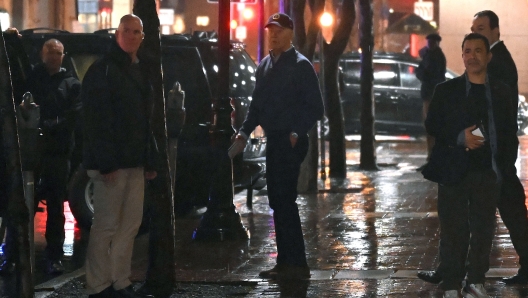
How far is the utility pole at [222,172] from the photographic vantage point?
379 inches

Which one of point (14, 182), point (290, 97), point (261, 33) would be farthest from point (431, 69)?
point (14, 182)

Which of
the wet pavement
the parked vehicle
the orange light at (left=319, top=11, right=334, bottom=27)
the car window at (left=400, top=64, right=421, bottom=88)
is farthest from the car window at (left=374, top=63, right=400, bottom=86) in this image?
the wet pavement

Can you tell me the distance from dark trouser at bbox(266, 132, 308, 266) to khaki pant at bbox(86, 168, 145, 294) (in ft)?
4.24

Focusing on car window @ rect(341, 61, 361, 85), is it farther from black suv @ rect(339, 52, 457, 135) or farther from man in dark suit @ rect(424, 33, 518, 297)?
man in dark suit @ rect(424, 33, 518, 297)

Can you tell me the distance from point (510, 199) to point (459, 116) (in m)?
1.11

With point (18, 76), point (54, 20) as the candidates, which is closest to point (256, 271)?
point (18, 76)

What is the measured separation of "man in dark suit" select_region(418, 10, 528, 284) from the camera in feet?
24.6

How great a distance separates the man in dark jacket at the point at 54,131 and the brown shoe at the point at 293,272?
1830 mm

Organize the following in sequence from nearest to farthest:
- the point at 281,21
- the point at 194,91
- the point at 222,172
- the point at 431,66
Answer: the point at 281,21 < the point at 222,172 < the point at 194,91 < the point at 431,66

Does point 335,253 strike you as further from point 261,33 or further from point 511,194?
point 261,33

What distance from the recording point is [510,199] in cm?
752

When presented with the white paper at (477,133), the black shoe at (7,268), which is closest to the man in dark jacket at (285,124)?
the white paper at (477,133)

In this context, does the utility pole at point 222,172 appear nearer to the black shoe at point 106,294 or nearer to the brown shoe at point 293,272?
the brown shoe at point 293,272

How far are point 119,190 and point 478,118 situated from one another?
93.8 inches
